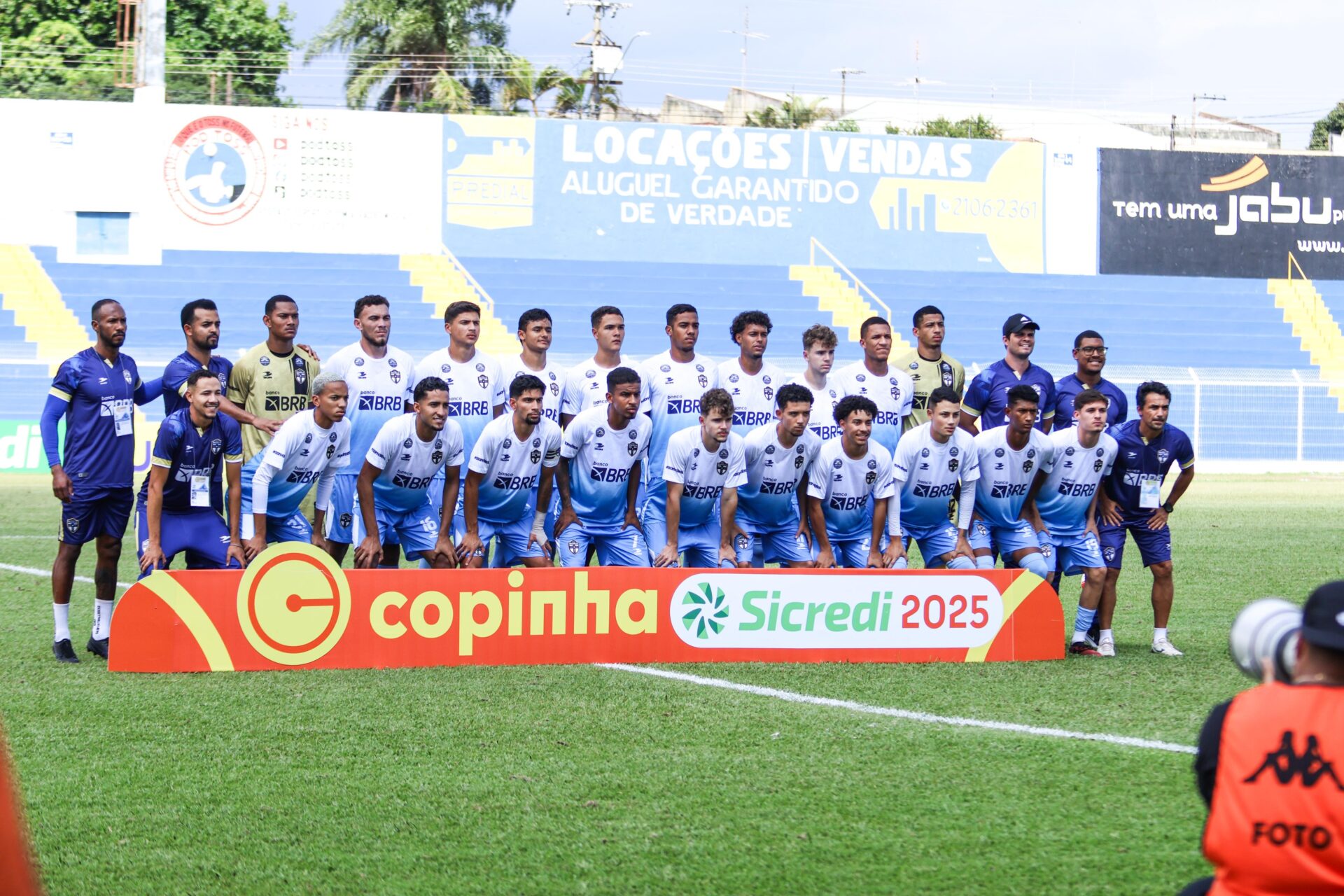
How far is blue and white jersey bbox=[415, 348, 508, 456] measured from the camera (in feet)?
33.9

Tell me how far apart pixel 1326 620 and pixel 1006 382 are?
7.81m

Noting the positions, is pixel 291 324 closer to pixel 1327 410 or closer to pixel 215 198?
pixel 215 198

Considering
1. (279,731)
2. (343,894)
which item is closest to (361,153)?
(279,731)

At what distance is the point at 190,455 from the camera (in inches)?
342

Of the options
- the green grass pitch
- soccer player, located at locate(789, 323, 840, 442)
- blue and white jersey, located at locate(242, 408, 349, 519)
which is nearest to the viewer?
the green grass pitch

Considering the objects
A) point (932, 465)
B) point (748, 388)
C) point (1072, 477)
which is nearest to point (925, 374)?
point (748, 388)

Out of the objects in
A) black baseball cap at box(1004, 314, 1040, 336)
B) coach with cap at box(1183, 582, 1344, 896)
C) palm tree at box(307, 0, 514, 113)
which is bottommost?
coach with cap at box(1183, 582, 1344, 896)

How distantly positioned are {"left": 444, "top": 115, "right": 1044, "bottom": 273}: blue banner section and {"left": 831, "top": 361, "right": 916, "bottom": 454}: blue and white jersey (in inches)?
773

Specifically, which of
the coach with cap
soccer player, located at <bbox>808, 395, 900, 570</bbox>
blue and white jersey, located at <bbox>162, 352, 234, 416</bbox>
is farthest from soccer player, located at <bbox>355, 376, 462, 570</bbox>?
the coach with cap

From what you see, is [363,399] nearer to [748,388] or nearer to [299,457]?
[299,457]

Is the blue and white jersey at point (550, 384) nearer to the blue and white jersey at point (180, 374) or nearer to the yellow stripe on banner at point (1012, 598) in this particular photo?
the blue and white jersey at point (180, 374)

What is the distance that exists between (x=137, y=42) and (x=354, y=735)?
25068 millimetres

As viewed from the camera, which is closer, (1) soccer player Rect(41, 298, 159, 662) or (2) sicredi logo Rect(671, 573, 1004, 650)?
(2) sicredi logo Rect(671, 573, 1004, 650)

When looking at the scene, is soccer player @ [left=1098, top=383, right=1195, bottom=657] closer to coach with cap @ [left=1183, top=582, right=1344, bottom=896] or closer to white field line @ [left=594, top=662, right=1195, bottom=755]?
white field line @ [left=594, top=662, right=1195, bottom=755]
